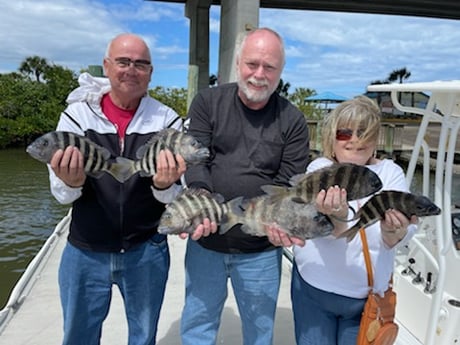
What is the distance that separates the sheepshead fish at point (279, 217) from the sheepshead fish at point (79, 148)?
0.63 m

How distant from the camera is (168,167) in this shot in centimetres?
213

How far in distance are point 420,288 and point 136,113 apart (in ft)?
8.34

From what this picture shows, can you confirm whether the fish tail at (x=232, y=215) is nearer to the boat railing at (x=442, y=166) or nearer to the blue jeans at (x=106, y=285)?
the blue jeans at (x=106, y=285)

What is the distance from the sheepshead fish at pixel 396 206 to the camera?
197 cm

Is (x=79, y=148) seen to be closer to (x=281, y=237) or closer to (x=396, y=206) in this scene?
(x=281, y=237)

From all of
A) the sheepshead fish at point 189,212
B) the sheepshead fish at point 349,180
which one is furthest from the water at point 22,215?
the sheepshead fish at point 189,212

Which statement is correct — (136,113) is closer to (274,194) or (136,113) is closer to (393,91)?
(274,194)

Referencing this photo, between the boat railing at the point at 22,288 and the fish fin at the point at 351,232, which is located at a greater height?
the fish fin at the point at 351,232

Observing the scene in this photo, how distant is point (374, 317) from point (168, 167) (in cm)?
129

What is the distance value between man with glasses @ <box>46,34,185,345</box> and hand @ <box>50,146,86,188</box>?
186mm

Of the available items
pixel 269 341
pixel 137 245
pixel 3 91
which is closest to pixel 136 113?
pixel 137 245

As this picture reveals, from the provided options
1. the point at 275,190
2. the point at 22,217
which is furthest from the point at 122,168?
the point at 22,217

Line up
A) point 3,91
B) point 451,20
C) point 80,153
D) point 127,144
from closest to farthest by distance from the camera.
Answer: point 80,153
point 127,144
point 451,20
point 3,91

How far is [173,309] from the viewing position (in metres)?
4.63
